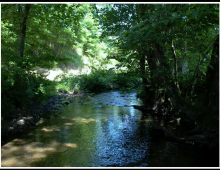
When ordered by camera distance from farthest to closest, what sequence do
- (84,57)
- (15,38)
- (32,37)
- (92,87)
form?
(84,57), (92,87), (32,37), (15,38)

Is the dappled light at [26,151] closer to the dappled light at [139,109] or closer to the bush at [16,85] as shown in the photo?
the dappled light at [139,109]

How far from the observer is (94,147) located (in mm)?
4879

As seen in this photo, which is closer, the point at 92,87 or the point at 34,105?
the point at 34,105

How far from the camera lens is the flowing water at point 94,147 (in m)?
4.10

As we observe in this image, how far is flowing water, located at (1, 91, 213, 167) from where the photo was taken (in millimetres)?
4098

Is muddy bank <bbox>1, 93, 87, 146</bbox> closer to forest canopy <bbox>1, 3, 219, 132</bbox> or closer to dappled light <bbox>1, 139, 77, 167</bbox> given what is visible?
forest canopy <bbox>1, 3, 219, 132</bbox>

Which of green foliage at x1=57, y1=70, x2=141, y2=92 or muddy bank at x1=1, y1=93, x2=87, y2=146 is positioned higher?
green foliage at x1=57, y1=70, x2=141, y2=92

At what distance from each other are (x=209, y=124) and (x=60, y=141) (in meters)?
3.52

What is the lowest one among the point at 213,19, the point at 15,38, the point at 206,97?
the point at 206,97

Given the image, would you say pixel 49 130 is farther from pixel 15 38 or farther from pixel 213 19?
pixel 15 38

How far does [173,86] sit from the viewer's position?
522 cm

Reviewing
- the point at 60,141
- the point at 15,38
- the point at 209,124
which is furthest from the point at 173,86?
the point at 15,38

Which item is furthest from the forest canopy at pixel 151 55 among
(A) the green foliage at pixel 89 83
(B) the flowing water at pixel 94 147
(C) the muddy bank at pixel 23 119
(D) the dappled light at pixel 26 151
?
(A) the green foliage at pixel 89 83

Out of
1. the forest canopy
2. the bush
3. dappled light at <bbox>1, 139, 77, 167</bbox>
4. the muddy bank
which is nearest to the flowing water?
dappled light at <bbox>1, 139, 77, 167</bbox>
